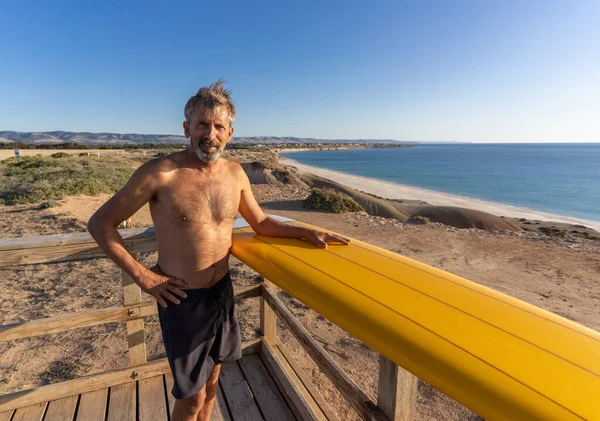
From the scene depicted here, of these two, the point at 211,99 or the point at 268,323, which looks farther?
the point at 268,323

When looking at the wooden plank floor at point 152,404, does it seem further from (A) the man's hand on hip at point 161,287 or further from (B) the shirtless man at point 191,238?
(A) the man's hand on hip at point 161,287

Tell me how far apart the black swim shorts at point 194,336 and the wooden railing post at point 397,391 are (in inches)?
41.2

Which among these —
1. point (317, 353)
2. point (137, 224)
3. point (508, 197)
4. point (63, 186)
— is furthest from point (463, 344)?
point (508, 197)

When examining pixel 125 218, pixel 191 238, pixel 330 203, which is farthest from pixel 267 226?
pixel 330 203

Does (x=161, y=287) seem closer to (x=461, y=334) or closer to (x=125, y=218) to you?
(x=125, y=218)

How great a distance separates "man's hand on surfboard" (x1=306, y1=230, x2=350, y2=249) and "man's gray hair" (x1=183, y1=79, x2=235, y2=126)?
0.86 metres

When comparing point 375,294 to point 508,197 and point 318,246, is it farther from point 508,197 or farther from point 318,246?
point 508,197

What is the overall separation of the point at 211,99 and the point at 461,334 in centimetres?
169

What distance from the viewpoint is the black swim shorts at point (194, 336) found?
1.91 metres

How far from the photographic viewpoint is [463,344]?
104 cm

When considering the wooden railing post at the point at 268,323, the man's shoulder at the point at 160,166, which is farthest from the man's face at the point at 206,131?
the wooden railing post at the point at 268,323

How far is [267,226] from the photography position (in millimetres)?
2299

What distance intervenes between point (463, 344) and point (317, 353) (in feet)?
4.74

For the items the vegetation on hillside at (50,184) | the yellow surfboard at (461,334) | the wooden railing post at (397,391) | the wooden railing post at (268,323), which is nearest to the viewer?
the yellow surfboard at (461,334)
